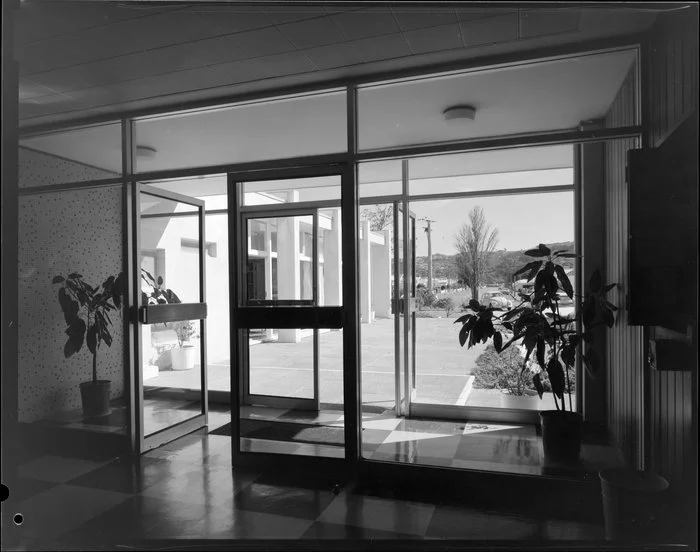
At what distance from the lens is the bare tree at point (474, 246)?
14.8ft

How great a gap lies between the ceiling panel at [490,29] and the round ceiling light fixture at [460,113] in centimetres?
83

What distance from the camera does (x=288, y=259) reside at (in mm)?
3902

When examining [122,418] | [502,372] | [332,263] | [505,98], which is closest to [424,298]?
[502,372]

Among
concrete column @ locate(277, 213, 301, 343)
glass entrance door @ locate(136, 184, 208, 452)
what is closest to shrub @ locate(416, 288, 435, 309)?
concrete column @ locate(277, 213, 301, 343)

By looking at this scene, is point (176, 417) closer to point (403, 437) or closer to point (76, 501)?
point (76, 501)

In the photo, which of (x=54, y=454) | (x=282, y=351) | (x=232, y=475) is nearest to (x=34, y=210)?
(x=54, y=454)

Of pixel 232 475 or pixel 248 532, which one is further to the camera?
pixel 232 475

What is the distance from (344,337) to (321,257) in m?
0.90

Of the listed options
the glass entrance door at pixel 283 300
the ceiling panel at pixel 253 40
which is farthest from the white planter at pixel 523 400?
the ceiling panel at pixel 253 40

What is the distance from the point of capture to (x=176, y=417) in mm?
4742

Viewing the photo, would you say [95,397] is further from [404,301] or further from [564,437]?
[564,437]

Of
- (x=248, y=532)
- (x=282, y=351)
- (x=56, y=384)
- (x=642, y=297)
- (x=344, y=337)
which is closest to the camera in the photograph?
(x=642, y=297)

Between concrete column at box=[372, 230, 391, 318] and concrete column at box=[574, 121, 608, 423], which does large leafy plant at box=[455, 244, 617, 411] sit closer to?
concrete column at box=[574, 121, 608, 423]

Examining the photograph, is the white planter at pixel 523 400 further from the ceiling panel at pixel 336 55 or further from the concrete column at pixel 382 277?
the ceiling panel at pixel 336 55
